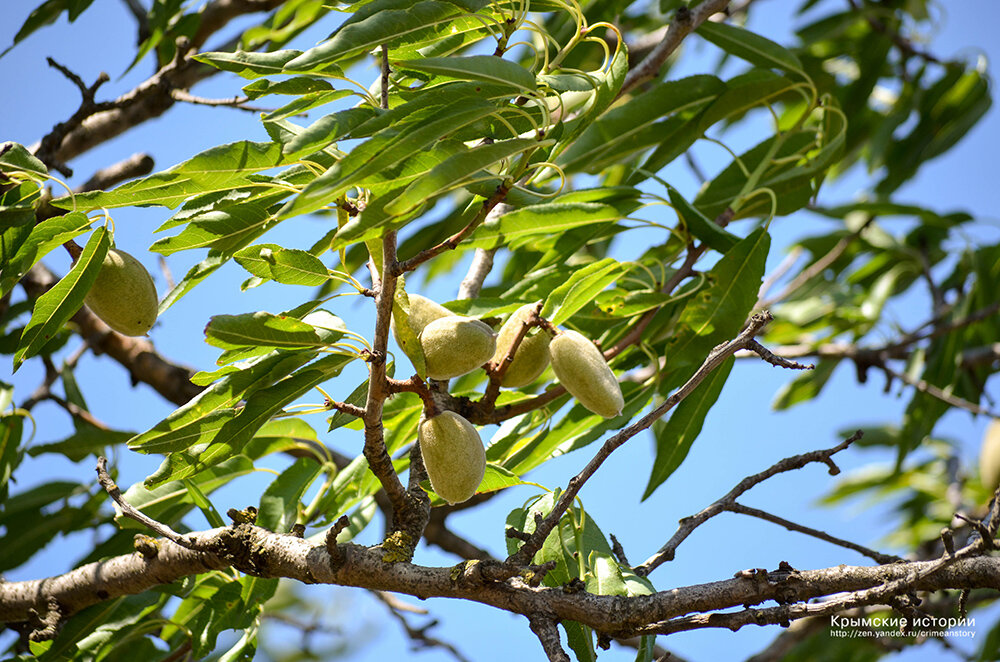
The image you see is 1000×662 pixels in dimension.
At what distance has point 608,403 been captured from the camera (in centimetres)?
127

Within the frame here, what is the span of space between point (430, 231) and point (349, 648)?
163 centimetres

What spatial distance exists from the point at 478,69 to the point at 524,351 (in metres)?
0.52

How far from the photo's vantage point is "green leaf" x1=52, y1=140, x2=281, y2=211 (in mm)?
1075

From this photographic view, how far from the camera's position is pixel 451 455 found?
1152 millimetres

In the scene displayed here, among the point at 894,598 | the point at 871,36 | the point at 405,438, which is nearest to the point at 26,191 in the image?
the point at 405,438

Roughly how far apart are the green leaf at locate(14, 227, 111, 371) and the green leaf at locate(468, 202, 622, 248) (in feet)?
1.95

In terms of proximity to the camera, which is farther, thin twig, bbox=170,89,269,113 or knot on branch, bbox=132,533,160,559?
thin twig, bbox=170,89,269,113

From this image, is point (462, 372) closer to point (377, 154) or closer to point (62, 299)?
point (377, 154)

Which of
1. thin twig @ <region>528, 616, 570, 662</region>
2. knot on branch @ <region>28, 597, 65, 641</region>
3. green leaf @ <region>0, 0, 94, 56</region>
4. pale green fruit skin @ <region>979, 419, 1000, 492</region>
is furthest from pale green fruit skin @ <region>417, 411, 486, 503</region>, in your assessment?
pale green fruit skin @ <region>979, 419, 1000, 492</region>

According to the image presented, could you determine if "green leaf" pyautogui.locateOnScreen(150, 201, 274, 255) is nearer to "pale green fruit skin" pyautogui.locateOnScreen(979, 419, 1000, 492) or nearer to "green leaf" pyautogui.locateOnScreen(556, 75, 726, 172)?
"green leaf" pyautogui.locateOnScreen(556, 75, 726, 172)

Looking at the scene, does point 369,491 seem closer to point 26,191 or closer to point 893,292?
point 26,191

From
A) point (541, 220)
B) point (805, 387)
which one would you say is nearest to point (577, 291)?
point (541, 220)

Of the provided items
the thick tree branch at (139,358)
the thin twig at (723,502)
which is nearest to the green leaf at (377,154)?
the thin twig at (723,502)

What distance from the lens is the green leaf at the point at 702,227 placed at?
1557 mm
